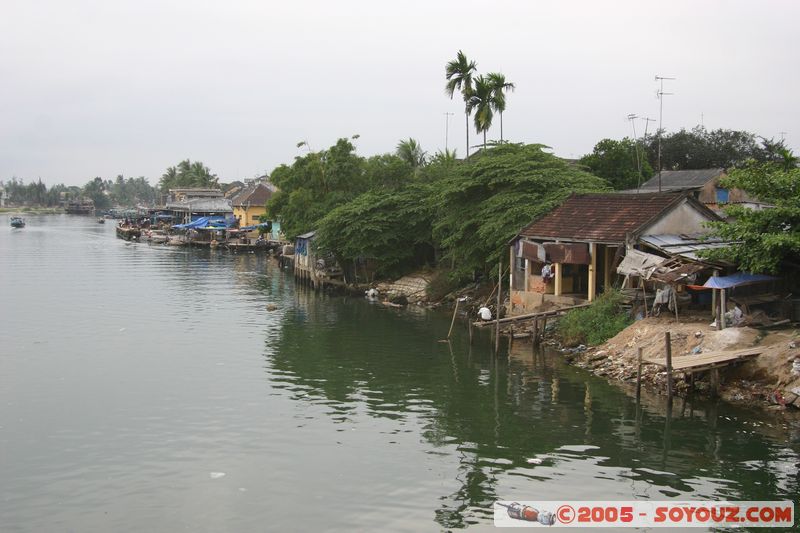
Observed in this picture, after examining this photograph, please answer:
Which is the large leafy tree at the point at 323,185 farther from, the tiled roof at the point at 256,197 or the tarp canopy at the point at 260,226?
the tiled roof at the point at 256,197

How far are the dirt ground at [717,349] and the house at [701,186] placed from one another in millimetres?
26140

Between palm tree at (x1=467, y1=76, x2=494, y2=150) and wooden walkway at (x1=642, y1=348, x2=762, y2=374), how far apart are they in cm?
2798

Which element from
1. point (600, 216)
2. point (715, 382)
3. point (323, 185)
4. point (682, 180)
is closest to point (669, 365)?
point (715, 382)

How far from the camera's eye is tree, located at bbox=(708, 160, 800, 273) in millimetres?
20250

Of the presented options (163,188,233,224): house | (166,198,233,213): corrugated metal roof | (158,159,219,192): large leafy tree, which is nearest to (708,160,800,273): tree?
(163,188,233,224): house

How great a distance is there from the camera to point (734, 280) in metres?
21.9

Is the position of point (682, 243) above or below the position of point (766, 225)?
below

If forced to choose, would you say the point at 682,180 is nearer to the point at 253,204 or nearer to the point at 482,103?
the point at 482,103

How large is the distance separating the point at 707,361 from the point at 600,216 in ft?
33.3

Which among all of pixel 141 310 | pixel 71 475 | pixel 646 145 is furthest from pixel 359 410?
pixel 646 145

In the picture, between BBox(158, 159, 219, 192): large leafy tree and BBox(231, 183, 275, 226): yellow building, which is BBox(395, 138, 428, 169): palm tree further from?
BBox(158, 159, 219, 192): large leafy tree

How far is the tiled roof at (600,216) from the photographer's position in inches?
1053

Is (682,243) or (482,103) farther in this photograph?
(482,103)

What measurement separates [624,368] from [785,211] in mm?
6462
